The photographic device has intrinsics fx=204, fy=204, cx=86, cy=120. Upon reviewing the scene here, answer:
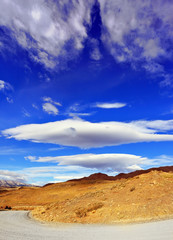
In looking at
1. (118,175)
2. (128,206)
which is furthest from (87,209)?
(118,175)

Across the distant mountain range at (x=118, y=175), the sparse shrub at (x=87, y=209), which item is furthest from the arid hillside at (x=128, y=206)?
the distant mountain range at (x=118, y=175)

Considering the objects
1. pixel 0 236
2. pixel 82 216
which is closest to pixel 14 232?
pixel 0 236

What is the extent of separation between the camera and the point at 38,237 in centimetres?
1282

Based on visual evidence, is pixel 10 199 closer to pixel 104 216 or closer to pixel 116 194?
pixel 116 194

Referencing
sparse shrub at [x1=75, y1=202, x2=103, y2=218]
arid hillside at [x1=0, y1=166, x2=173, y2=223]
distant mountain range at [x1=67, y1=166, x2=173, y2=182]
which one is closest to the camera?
arid hillside at [x1=0, y1=166, x2=173, y2=223]

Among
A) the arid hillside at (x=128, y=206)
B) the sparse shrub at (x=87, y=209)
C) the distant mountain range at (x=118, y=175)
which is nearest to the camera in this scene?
the arid hillside at (x=128, y=206)

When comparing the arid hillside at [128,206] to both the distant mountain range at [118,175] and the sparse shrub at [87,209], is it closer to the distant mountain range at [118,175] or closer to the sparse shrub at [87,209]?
the sparse shrub at [87,209]

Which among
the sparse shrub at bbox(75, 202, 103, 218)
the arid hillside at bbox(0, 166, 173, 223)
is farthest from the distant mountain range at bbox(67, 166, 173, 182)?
the sparse shrub at bbox(75, 202, 103, 218)

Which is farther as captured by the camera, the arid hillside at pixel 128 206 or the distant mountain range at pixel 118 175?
the distant mountain range at pixel 118 175

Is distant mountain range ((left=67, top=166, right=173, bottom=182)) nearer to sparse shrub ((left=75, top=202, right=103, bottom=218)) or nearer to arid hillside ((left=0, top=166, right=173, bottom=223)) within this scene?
arid hillside ((left=0, top=166, right=173, bottom=223))

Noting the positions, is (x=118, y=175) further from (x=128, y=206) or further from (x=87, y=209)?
(x=128, y=206)

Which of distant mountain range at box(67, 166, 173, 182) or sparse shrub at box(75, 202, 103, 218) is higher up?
distant mountain range at box(67, 166, 173, 182)

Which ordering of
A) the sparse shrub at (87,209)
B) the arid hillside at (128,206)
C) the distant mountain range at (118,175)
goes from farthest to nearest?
1. the distant mountain range at (118,175)
2. the sparse shrub at (87,209)
3. the arid hillside at (128,206)

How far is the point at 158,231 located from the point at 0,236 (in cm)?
996
